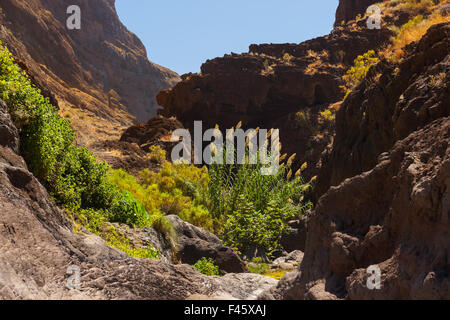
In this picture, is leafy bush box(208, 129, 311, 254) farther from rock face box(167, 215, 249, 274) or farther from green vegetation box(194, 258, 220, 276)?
green vegetation box(194, 258, 220, 276)

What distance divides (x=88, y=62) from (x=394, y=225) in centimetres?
6531

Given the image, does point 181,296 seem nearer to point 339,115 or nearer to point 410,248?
point 410,248

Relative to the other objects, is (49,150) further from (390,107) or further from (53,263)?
(390,107)

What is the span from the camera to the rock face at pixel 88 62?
3381cm

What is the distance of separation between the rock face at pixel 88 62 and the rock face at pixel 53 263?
22603 mm

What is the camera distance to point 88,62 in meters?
61.8

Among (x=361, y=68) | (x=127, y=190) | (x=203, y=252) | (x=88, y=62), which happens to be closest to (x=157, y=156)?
(x=127, y=190)

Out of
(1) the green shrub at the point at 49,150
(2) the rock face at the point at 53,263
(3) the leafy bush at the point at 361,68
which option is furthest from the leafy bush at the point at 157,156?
(2) the rock face at the point at 53,263

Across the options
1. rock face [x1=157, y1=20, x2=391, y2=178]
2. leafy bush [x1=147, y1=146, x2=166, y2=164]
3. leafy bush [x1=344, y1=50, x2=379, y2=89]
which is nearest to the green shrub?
leafy bush [x1=344, y1=50, x2=379, y2=89]

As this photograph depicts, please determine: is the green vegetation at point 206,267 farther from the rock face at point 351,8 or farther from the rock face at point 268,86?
the rock face at point 351,8

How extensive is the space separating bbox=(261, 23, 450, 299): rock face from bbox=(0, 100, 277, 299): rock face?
105 centimetres
